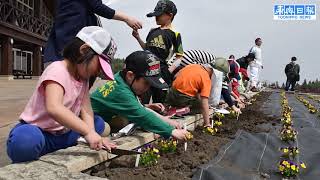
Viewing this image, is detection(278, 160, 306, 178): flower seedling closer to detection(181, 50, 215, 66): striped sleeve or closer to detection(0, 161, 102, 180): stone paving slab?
detection(0, 161, 102, 180): stone paving slab

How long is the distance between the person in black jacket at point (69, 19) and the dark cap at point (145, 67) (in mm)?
442

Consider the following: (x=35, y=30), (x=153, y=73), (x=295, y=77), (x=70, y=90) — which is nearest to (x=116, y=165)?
(x=70, y=90)

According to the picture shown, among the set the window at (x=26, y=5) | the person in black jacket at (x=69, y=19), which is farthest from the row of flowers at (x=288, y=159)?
the window at (x=26, y=5)

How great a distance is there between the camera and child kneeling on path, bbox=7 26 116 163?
2.47 meters

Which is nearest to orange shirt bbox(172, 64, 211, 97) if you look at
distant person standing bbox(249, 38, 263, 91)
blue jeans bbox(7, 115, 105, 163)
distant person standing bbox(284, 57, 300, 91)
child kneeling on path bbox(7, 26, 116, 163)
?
child kneeling on path bbox(7, 26, 116, 163)

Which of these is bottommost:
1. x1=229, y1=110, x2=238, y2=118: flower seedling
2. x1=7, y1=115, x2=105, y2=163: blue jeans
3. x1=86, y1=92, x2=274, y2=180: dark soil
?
x1=86, y1=92, x2=274, y2=180: dark soil

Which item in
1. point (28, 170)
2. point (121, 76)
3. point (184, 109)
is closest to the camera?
point (28, 170)

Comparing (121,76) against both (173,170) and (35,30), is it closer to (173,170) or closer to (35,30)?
(173,170)

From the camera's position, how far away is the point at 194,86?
5.15 metres

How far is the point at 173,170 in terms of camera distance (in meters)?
2.94

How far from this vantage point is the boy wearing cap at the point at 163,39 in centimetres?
498

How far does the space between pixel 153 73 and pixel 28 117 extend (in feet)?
3.47

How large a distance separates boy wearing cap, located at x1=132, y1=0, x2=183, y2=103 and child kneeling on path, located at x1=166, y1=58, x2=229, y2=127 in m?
0.17

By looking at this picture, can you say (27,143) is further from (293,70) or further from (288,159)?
(293,70)
